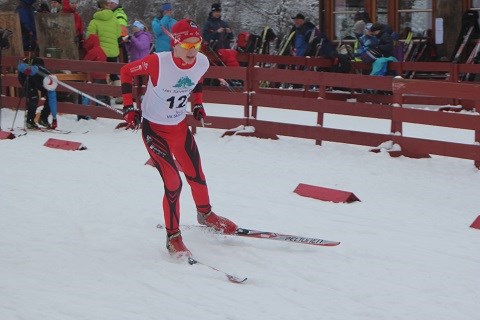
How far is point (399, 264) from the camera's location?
274 inches

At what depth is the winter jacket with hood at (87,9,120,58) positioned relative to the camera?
17.3 m

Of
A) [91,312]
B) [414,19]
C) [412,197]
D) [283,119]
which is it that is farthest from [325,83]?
[91,312]

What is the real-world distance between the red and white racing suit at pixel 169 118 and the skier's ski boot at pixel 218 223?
278 millimetres

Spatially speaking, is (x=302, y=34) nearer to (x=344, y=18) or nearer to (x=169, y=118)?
(x=344, y=18)

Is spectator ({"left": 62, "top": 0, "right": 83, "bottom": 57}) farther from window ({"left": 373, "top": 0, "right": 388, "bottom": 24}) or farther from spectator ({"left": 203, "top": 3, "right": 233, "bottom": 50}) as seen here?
window ({"left": 373, "top": 0, "right": 388, "bottom": 24})

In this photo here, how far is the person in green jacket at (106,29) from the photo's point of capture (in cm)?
1728

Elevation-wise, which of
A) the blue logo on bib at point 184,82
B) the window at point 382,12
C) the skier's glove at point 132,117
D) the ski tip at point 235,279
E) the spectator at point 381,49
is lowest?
the ski tip at point 235,279

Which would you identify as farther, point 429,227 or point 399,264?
point 429,227

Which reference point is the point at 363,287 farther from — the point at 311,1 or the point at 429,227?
the point at 311,1

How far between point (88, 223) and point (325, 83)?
5811mm

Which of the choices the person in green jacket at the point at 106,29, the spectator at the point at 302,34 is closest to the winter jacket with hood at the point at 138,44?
the person in green jacket at the point at 106,29

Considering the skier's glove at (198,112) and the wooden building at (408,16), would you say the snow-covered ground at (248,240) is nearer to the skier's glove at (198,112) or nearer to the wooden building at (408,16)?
the skier's glove at (198,112)

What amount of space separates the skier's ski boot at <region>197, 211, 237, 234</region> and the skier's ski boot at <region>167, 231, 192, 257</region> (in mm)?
599

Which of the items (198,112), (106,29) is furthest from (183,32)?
(106,29)
